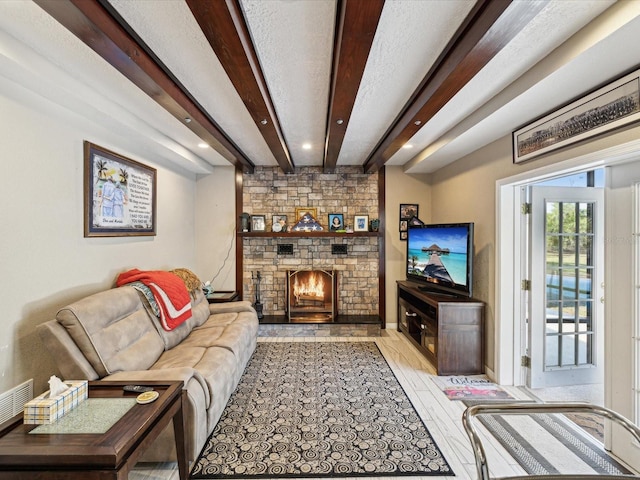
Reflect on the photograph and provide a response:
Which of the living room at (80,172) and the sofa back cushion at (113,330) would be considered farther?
the sofa back cushion at (113,330)

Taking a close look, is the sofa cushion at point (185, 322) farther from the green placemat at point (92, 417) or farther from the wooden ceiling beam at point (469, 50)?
the wooden ceiling beam at point (469, 50)

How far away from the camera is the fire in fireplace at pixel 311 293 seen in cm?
447

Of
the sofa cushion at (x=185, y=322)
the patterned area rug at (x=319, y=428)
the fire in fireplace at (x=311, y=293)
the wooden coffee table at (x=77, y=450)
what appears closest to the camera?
the wooden coffee table at (x=77, y=450)

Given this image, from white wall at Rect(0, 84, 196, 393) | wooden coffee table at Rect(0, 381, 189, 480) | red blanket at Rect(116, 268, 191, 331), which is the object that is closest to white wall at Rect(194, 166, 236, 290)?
red blanket at Rect(116, 268, 191, 331)

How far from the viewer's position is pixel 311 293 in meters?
4.61

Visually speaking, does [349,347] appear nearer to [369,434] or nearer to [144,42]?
[369,434]

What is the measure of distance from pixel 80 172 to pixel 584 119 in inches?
145

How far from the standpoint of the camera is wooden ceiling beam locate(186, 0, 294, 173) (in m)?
1.32

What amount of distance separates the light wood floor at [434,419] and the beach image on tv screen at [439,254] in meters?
1.01

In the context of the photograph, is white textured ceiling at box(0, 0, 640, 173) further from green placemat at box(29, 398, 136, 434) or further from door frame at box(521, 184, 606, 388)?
green placemat at box(29, 398, 136, 434)

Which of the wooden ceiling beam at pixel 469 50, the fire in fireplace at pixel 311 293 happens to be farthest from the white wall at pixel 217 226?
the wooden ceiling beam at pixel 469 50

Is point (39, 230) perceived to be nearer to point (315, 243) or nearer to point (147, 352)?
point (147, 352)

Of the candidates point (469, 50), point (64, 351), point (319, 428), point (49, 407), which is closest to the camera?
point (49, 407)

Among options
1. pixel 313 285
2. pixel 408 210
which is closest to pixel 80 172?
pixel 313 285
